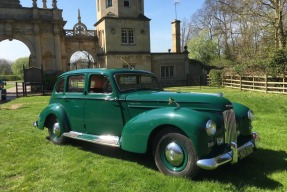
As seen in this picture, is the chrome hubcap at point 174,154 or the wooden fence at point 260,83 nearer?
the chrome hubcap at point 174,154

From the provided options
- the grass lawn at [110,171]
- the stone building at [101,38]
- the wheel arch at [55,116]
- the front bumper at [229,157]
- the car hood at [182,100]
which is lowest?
the grass lawn at [110,171]

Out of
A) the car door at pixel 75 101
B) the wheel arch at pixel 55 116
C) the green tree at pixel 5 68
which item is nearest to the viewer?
the car door at pixel 75 101

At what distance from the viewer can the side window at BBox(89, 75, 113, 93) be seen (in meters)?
6.18

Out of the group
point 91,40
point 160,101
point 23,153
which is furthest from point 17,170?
point 91,40

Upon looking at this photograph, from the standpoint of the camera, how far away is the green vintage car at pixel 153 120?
466cm

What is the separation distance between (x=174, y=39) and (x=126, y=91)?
35.4 meters

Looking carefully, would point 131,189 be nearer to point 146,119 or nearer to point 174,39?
point 146,119

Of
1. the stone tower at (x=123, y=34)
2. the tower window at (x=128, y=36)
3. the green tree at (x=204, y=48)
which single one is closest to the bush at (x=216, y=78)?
the stone tower at (x=123, y=34)

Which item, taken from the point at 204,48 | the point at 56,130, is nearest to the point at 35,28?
the point at 56,130

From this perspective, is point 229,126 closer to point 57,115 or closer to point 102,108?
point 102,108

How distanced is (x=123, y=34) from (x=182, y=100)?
101 feet

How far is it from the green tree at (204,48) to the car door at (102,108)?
47422 mm

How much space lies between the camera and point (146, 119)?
518 centimetres

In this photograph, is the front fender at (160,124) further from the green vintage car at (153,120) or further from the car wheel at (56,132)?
the car wheel at (56,132)
